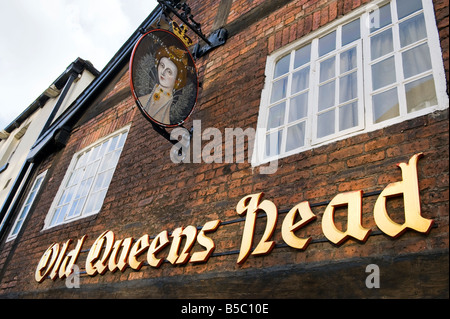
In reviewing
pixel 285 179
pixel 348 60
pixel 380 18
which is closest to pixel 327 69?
pixel 348 60

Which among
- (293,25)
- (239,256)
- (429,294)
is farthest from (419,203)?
(293,25)

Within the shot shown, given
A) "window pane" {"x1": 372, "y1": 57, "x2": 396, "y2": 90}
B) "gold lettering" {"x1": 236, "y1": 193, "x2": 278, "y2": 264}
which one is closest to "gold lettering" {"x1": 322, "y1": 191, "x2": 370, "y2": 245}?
"gold lettering" {"x1": 236, "y1": 193, "x2": 278, "y2": 264}

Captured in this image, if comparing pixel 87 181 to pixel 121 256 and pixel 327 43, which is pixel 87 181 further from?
pixel 327 43

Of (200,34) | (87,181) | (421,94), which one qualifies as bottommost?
(421,94)

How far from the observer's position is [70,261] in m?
4.68

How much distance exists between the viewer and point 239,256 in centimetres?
300

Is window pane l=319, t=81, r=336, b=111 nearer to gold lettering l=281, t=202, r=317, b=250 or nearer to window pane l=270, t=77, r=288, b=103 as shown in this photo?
window pane l=270, t=77, r=288, b=103

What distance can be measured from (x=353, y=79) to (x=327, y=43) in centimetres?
72

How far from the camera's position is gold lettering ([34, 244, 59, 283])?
4.98 meters

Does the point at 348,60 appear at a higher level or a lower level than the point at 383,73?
higher

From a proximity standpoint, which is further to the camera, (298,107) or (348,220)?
(298,107)

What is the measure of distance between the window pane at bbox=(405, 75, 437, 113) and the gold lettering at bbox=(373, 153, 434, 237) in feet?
1.52

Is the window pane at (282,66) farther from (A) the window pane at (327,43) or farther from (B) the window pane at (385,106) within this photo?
(B) the window pane at (385,106)
